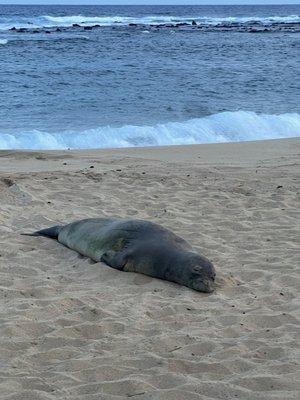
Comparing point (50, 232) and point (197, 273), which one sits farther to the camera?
point (50, 232)

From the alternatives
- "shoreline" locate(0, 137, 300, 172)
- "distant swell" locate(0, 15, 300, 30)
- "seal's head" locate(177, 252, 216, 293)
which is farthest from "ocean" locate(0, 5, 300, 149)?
"distant swell" locate(0, 15, 300, 30)

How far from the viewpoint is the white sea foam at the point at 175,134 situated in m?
11.8

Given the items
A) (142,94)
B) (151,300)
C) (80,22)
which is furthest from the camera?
(80,22)

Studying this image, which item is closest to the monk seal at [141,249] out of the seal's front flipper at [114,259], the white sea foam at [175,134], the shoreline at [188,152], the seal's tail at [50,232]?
the seal's front flipper at [114,259]

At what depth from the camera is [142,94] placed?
18438mm

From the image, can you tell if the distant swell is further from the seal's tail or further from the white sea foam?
the seal's tail

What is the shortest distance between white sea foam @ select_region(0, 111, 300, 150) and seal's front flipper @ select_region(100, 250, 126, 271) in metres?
6.55

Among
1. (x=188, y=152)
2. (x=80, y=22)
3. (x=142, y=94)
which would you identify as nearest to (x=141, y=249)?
(x=188, y=152)

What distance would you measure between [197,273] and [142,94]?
14.0 meters

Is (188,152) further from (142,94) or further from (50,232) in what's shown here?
(142,94)

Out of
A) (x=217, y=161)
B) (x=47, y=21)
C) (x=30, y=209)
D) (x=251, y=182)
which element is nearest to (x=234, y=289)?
(x=30, y=209)

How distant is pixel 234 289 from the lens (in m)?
4.82

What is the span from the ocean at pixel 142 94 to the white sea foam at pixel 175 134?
19 millimetres

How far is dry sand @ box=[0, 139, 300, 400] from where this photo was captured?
3.41 meters
